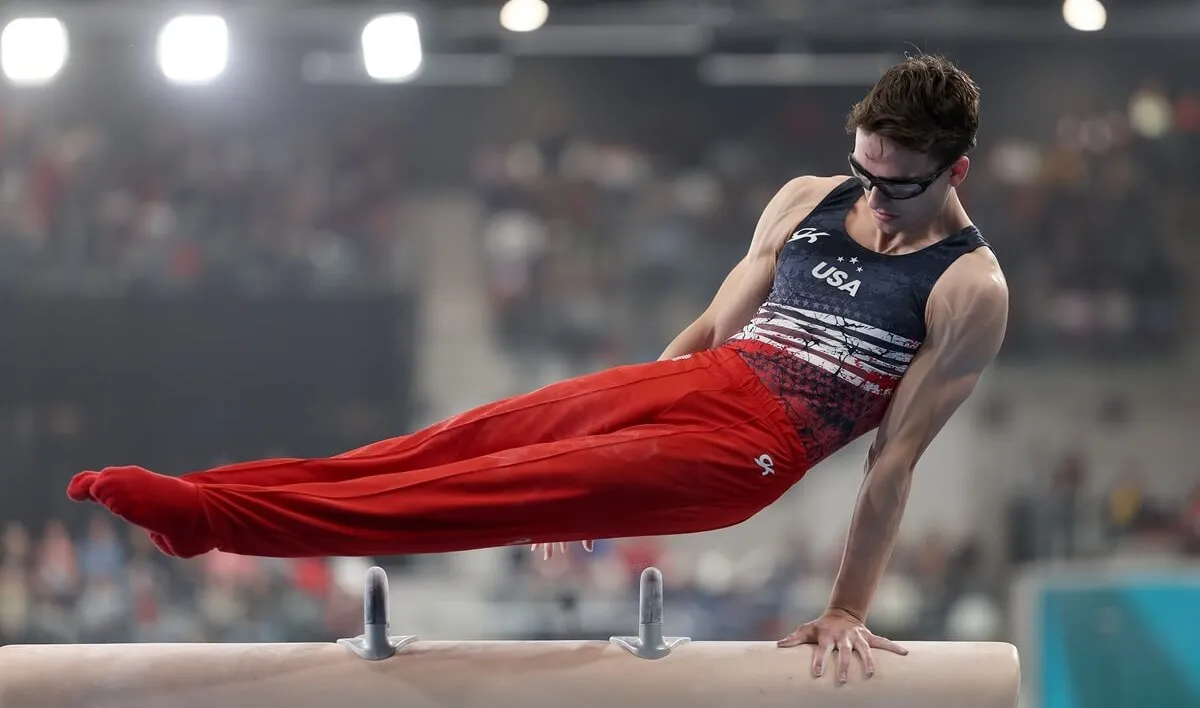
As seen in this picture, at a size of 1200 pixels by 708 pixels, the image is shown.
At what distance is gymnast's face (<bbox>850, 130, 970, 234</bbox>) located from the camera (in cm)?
239

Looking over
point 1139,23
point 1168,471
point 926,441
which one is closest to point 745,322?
point 926,441

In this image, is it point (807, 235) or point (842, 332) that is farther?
point (807, 235)

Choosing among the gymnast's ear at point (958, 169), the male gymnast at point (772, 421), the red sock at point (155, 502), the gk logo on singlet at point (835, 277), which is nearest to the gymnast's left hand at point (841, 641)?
the male gymnast at point (772, 421)

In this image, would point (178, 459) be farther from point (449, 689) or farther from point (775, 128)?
point (449, 689)

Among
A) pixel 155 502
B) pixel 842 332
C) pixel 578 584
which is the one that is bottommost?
pixel 578 584

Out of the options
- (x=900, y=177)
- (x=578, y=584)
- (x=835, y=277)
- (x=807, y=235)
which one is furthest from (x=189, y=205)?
(x=900, y=177)

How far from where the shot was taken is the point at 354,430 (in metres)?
7.52

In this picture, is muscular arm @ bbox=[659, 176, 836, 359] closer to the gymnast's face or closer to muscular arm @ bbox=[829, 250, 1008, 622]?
the gymnast's face

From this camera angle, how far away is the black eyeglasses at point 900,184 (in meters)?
2.40

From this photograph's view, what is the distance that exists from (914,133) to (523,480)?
1.06 m

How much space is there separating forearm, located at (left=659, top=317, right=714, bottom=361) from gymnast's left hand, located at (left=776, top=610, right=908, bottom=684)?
0.71 meters

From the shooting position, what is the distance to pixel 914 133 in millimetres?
2348

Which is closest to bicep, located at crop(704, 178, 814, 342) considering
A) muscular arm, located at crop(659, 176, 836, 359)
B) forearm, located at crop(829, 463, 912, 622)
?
muscular arm, located at crop(659, 176, 836, 359)

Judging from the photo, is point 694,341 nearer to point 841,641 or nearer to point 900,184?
point 900,184
